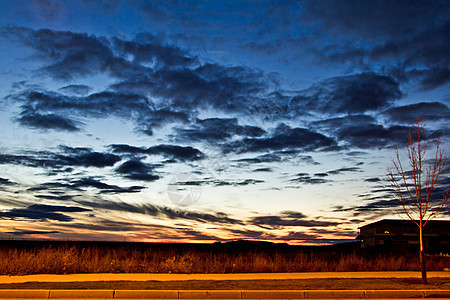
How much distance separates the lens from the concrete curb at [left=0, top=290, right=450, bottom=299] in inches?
429

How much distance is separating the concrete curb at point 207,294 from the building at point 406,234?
167ft

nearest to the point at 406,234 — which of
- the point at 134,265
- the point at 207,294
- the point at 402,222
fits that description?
the point at 402,222

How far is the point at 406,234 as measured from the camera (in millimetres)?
59562

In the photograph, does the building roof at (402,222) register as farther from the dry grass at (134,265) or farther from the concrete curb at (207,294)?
the concrete curb at (207,294)

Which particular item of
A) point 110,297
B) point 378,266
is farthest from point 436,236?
point 110,297

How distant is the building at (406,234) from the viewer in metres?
58.4

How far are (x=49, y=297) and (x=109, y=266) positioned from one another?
572cm

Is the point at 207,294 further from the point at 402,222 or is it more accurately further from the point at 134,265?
the point at 402,222

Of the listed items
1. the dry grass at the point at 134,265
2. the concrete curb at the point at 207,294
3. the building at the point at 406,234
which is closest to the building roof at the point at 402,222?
the building at the point at 406,234

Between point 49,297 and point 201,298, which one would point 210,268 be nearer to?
point 201,298

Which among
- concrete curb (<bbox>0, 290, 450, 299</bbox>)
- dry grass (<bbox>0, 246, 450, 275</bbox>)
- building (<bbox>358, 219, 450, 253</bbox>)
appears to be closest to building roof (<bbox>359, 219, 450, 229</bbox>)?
building (<bbox>358, 219, 450, 253</bbox>)

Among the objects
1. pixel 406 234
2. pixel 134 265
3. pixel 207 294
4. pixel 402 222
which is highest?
pixel 402 222

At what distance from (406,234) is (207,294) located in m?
55.6

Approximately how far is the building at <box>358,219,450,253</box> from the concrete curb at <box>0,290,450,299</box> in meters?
50.8
